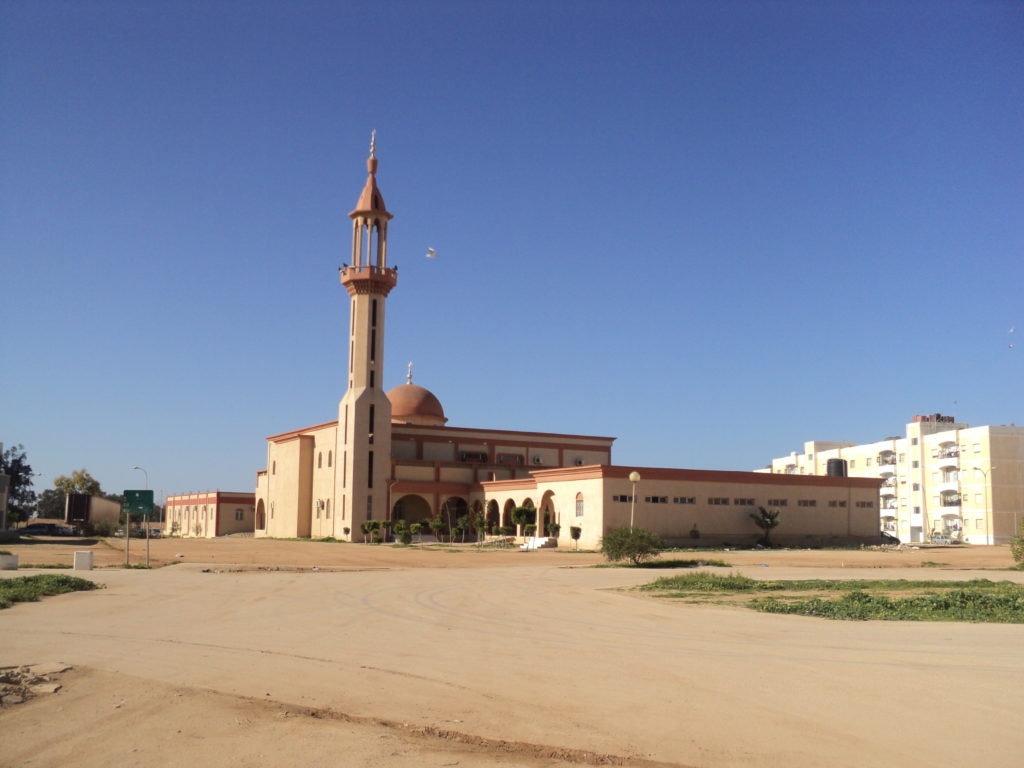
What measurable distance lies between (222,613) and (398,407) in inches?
2328

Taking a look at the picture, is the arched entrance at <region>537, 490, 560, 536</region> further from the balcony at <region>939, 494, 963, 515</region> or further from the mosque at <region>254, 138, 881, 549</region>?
the balcony at <region>939, 494, 963, 515</region>

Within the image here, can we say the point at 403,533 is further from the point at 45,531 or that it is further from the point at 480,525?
the point at 45,531

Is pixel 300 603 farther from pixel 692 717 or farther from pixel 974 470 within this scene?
pixel 974 470

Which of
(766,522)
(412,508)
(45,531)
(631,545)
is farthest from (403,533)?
(45,531)

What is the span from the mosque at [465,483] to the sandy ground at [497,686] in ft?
102

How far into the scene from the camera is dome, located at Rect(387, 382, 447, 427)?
7606 cm

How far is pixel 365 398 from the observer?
6412cm

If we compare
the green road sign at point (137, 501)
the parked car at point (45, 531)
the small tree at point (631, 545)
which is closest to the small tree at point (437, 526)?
the small tree at point (631, 545)

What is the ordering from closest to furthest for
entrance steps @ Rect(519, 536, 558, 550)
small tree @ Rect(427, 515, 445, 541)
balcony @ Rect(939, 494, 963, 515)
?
entrance steps @ Rect(519, 536, 558, 550) < small tree @ Rect(427, 515, 445, 541) < balcony @ Rect(939, 494, 963, 515)

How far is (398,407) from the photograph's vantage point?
7675 cm

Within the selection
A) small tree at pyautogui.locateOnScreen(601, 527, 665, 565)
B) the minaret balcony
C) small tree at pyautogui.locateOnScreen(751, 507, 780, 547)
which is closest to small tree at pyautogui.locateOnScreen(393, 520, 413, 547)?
the minaret balcony

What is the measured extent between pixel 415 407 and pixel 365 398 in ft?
41.3

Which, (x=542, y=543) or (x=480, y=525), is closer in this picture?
(x=542, y=543)

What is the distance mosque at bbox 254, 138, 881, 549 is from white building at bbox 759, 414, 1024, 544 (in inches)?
449
